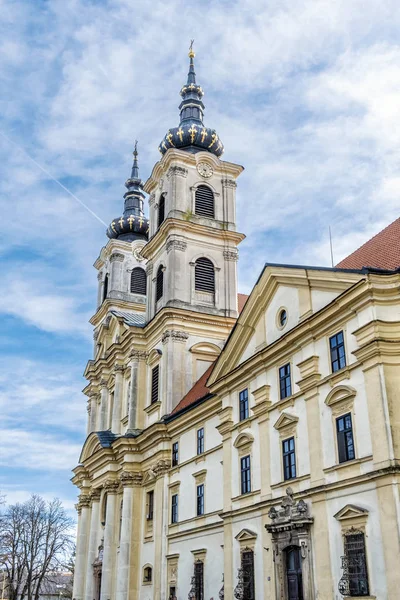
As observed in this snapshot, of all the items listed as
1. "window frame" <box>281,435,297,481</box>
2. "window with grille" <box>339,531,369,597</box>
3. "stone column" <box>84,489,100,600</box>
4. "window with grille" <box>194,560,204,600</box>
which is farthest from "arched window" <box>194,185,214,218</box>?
"window with grille" <box>339,531,369,597</box>

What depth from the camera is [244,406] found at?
26906 mm

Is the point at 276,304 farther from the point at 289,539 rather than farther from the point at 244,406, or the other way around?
the point at 289,539

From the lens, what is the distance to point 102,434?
42.2 m

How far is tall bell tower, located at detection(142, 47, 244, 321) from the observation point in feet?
131

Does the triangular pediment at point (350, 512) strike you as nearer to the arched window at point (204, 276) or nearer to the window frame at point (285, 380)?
the window frame at point (285, 380)

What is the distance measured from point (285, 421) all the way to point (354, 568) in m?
5.81

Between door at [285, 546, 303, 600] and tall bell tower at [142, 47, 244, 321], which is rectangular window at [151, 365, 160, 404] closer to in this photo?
tall bell tower at [142, 47, 244, 321]

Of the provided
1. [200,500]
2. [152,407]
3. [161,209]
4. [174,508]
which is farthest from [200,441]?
[161,209]

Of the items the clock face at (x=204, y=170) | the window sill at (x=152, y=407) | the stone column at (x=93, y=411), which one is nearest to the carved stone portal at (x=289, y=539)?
the window sill at (x=152, y=407)

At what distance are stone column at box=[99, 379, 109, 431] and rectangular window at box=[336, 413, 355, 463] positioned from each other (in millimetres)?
26600

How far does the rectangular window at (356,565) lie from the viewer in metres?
18.2

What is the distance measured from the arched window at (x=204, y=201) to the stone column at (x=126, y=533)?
16.0 m

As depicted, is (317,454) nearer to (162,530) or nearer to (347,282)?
(347,282)

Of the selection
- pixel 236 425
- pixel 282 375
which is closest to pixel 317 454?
pixel 282 375
